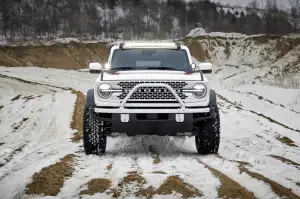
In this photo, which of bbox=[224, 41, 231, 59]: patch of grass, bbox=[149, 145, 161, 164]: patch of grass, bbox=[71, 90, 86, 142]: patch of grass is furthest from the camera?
bbox=[224, 41, 231, 59]: patch of grass

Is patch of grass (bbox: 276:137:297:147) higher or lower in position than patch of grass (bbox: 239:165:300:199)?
lower

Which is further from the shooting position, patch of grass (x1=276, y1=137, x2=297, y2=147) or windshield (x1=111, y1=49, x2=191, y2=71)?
patch of grass (x1=276, y1=137, x2=297, y2=147)

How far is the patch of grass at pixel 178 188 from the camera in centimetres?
428

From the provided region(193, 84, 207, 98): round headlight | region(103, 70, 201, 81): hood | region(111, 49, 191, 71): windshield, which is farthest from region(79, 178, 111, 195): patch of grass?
region(111, 49, 191, 71): windshield

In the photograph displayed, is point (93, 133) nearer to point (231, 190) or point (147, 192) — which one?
point (147, 192)

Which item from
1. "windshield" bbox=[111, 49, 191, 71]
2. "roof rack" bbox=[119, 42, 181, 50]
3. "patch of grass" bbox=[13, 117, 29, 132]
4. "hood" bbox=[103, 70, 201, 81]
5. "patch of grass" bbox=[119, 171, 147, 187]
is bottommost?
"patch of grass" bbox=[13, 117, 29, 132]

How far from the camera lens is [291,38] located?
67.6 m

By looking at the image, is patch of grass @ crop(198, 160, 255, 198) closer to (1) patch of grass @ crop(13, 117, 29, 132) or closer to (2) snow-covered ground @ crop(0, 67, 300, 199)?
(2) snow-covered ground @ crop(0, 67, 300, 199)

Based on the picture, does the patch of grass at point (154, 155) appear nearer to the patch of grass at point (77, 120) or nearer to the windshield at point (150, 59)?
the windshield at point (150, 59)

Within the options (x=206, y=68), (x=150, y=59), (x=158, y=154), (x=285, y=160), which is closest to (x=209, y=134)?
(x=158, y=154)

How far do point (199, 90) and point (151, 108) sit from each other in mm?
848

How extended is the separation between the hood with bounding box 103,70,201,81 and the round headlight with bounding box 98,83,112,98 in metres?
0.12

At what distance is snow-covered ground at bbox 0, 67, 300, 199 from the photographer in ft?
15.6

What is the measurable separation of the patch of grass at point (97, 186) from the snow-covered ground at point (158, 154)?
3.5 inches
